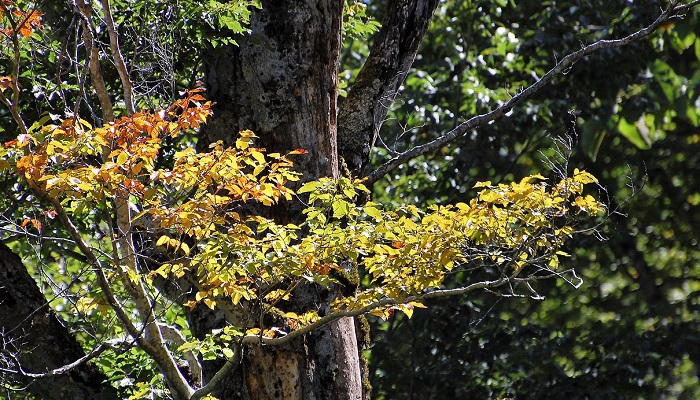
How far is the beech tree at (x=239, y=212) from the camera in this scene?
Answer: 13.0 ft

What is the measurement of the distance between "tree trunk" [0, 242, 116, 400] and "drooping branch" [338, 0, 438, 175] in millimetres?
1980

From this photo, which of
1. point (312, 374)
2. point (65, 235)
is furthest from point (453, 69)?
point (312, 374)

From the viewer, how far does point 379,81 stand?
577 cm

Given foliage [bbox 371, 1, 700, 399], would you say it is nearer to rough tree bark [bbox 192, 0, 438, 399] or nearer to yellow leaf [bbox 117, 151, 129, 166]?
rough tree bark [bbox 192, 0, 438, 399]

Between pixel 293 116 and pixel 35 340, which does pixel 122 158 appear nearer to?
pixel 293 116

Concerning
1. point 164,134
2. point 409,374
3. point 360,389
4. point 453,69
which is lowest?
point 409,374

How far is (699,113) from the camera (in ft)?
5.81

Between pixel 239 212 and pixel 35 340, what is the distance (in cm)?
134

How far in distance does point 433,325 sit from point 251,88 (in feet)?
14.3

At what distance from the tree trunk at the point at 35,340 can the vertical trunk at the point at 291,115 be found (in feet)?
2.38

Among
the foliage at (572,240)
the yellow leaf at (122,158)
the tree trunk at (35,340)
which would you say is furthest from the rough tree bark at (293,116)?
the foliage at (572,240)

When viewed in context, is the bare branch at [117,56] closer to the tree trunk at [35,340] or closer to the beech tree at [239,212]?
the beech tree at [239,212]

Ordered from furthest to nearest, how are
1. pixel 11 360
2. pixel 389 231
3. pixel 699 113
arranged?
pixel 11 360 → pixel 389 231 → pixel 699 113

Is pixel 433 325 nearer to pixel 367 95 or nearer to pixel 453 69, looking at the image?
pixel 453 69
